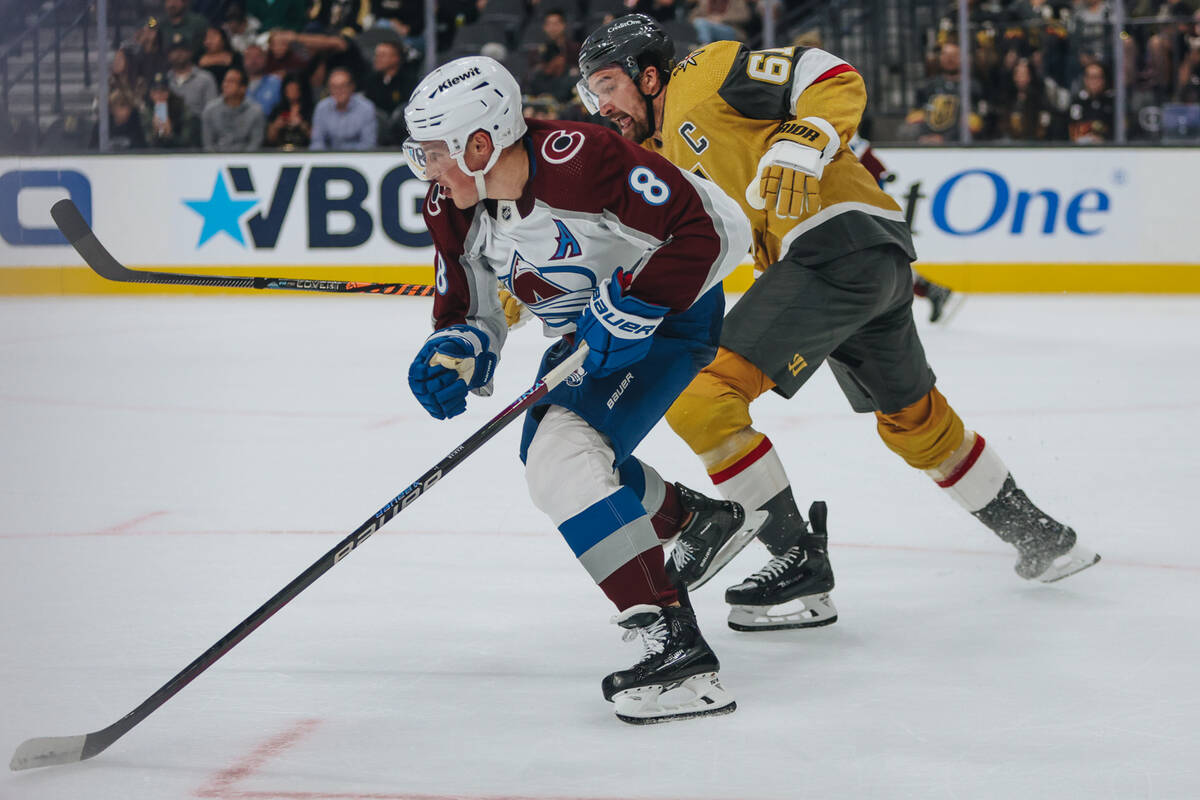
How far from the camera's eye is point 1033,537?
2.98 m

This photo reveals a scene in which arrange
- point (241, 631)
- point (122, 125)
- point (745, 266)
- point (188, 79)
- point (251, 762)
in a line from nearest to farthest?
point (251, 762), point (241, 631), point (745, 266), point (122, 125), point (188, 79)

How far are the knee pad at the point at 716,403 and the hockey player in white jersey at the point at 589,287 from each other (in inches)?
9.6

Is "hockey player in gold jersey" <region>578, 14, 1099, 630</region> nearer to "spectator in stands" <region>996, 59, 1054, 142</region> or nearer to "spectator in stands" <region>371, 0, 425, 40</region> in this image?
"spectator in stands" <region>996, 59, 1054, 142</region>

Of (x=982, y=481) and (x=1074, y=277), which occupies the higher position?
(x=982, y=481)

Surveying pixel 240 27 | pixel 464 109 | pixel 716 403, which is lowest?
pixel 716 403

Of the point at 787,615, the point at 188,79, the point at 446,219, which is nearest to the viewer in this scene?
the point at 446,219

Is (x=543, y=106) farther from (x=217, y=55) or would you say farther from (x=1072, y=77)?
(x=1072, y=77)

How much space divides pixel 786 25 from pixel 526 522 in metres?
7.05

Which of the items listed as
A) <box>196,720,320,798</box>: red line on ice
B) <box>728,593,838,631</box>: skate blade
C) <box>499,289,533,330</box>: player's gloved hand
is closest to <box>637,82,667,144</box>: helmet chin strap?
<box>499,289,533,330</box>: player's gloved hand

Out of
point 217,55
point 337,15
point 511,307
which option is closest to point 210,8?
point 217,55

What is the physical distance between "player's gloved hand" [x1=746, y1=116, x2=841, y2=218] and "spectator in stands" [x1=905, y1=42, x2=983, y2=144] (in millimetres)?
6248

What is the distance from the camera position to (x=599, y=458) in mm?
2287

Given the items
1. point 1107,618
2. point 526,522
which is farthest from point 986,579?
point 526,522

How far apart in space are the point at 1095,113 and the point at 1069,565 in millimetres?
6342
